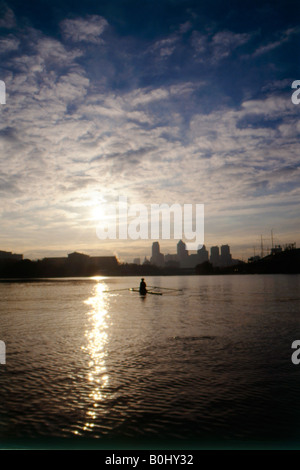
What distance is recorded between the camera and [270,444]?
8.91 metres

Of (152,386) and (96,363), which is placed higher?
(152,386)

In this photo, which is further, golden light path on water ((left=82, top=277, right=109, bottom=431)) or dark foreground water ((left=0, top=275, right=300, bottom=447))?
golden light path on water ((left=82, top=277, right=109, bottom=431))

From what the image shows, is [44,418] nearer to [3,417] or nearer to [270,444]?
[3,417]

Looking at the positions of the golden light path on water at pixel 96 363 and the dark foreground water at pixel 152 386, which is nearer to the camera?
the dark foreground water at pixel 152 386

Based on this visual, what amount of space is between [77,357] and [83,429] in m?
8.19

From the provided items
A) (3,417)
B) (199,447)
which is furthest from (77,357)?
(199,447)

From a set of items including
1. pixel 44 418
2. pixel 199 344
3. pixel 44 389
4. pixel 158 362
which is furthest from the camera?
pixel 199 344

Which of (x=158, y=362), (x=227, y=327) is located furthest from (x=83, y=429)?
(x=227, y=327)

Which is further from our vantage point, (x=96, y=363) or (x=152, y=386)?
(x=96, y=363)

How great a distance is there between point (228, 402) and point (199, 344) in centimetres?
903

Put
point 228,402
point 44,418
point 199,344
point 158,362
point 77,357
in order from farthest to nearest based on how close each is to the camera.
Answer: point 199,344, point 77,357, point 158,362, point 228,402, point 44,418

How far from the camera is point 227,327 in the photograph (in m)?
26.1

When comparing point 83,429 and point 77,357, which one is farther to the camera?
point 77,357
